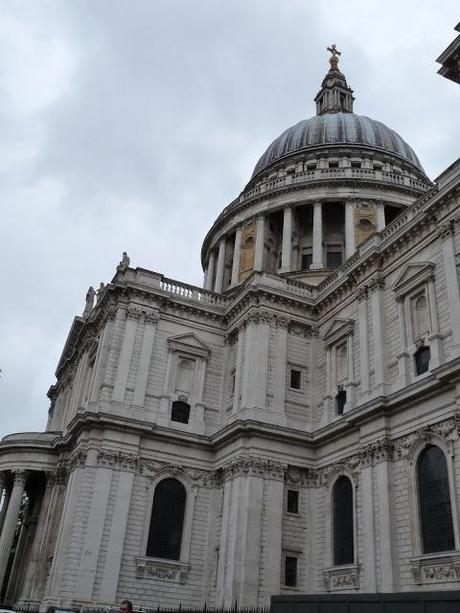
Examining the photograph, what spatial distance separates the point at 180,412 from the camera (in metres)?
31.2

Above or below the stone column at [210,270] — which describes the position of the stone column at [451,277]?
below

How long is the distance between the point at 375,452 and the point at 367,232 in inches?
873

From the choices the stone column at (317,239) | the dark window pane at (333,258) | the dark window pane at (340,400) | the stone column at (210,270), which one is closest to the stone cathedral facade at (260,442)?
the dark window pane at (340,400)

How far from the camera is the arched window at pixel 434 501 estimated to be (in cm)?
2088

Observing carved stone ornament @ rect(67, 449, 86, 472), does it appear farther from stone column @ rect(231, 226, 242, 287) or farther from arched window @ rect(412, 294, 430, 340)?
stone column @ rect(231, 226, 242, 287)

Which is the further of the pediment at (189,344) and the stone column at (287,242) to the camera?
the stone column at (287,242)

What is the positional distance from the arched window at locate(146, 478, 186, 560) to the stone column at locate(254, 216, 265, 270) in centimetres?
1909

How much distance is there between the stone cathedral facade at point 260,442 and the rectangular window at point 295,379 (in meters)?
0.06

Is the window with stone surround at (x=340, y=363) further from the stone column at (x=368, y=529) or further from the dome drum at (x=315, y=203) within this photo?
the dome drum at (x=315, y=203)

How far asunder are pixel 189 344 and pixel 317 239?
14742 millimetres

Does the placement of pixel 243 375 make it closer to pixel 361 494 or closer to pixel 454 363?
pixel 361 494

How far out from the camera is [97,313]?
114ft

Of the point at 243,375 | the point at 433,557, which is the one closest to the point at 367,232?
the point at 243,375

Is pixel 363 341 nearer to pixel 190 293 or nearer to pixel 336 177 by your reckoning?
pixel 190 293
